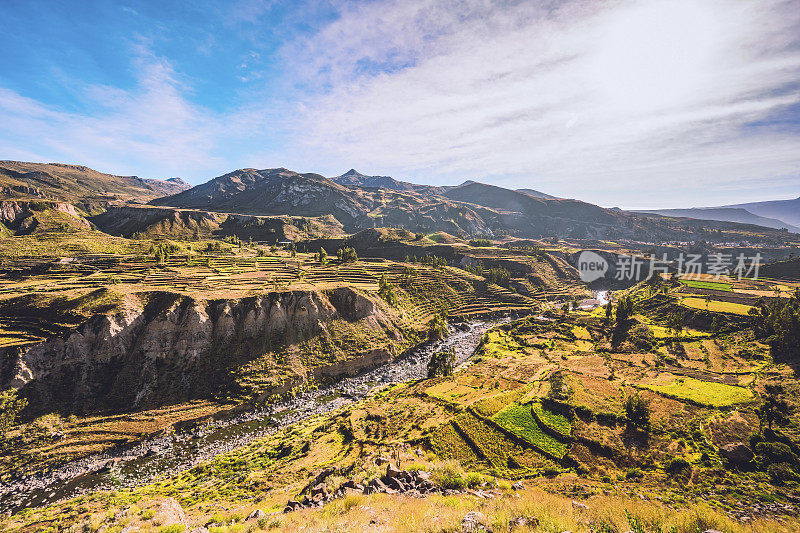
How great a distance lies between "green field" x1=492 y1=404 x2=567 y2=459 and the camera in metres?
43.5

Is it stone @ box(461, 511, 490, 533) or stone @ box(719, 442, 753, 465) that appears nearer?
stone @ box(461, 511, 490, 533)

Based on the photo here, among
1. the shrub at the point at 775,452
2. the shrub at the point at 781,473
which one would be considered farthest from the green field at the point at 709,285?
the shrub at the point at 781,473

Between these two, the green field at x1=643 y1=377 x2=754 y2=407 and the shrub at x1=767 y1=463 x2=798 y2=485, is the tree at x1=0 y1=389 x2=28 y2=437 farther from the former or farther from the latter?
the green field at x1=643 y1=377 x2=754 y2=407

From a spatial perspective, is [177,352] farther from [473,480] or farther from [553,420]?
[553,420]

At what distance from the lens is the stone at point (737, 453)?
122 feet

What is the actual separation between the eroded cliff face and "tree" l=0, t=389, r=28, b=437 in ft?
5.45

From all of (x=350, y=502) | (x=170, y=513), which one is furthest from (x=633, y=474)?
(x=170, y=513)

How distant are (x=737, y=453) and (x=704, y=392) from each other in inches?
974

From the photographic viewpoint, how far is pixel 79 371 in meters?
57.7

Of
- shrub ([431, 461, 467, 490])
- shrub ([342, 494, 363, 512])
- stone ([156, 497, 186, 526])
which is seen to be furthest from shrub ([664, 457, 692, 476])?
stone ([156, 497, 186, 526])

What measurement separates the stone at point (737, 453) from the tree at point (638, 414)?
841 cm

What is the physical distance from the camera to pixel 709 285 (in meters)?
134

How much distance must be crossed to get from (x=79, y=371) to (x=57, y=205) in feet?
745

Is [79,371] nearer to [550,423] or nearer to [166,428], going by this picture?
[166,428]
